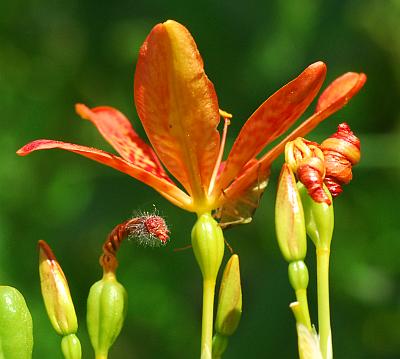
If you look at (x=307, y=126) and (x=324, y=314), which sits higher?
(x=307, y=126)

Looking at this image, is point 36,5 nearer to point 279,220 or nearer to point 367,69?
point 367,69

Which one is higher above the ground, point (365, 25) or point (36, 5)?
point (36, 5)

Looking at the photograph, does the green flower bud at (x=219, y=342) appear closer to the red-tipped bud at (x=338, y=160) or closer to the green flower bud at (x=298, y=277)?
the green flower bud at (x=298, y=277)

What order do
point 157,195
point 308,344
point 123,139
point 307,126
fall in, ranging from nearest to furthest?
point 308,344, point 307,126, point 123,139, point 157,195

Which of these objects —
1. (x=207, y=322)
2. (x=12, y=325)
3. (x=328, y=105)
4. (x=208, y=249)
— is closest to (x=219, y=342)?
(x=207, y=322)

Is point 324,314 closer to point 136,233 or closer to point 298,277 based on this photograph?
point 298,277

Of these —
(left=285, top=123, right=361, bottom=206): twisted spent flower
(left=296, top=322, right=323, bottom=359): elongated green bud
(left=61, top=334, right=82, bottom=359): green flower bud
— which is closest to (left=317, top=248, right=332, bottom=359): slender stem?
(left=296, top=322, right=323, bottom=359): elongated green bud

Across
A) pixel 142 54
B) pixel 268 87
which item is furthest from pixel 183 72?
pixel 268 87
